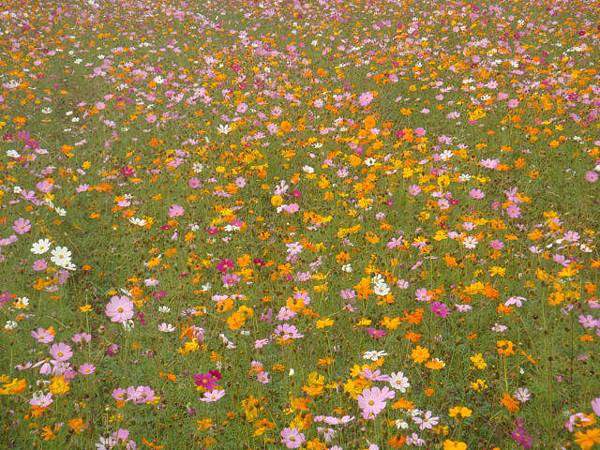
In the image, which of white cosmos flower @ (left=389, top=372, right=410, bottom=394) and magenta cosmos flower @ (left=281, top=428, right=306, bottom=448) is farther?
white cosmos flower @ (left=389, top=372, right=410, bottom=394)

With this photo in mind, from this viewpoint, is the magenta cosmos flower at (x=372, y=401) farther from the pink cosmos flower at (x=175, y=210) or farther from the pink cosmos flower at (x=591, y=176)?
the pink cosmos flower at (x=591, y=176)

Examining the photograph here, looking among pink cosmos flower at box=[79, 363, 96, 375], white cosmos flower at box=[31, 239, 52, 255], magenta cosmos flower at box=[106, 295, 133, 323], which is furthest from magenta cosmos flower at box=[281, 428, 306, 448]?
white cosmos flower at box=[31, 239, 52, 255]

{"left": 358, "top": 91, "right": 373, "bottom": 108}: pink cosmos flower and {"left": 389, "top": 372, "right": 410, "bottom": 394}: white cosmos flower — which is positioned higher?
{"left": 389, "top": 372, "right": 410, "bottom": 394}: white cosmos flower

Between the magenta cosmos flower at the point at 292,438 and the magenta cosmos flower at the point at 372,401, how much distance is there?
297mm

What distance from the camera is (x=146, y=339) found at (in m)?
3.36

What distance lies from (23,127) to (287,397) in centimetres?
581

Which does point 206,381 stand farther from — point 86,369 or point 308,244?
point 308,244

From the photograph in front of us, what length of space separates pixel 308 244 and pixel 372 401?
1.71 metres

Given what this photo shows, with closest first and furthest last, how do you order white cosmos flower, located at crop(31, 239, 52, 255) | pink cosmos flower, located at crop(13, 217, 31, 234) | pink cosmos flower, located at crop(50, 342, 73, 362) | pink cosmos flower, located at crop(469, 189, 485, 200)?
1. pink cosmos flower, located at crop(50, 342, 73, 362)
2. white cosmos flower, located at crop(31, 239, 52, 255)
3. pink cosmos flower, located at crop(13, 217, 31, 234)
4. pink cosmos flower, located at crop(469, 189, 485, 200)

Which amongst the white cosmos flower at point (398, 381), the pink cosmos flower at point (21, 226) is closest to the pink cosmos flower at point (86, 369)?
the white cosmos flower at point (398, 381)

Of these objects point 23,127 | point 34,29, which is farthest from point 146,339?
point 34,29

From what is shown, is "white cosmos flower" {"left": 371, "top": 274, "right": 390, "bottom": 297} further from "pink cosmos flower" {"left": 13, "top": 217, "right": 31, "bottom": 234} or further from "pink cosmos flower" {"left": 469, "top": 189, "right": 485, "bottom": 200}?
"pink cosmos flower" {"left": 13, "top": 217, "right": 31, "bottom": 234}

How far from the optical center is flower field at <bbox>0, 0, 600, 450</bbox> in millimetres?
2600

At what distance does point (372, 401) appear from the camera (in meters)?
2.34
